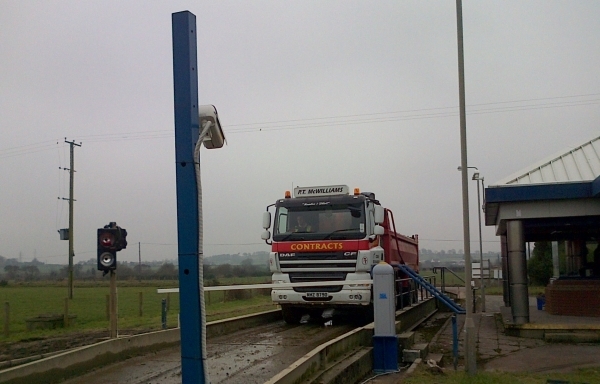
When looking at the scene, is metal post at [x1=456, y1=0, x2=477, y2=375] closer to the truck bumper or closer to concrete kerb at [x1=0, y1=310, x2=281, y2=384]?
the truck bumper

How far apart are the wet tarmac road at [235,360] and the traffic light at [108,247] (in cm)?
183

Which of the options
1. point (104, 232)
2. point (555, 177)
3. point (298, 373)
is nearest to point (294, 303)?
point (104, 232)

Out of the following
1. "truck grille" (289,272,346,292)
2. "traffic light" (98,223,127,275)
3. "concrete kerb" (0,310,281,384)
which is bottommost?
"concrete kerb" (0,310,281,384)

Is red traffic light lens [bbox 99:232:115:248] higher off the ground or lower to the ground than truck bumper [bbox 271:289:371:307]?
higher

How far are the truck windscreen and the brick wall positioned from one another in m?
9.08

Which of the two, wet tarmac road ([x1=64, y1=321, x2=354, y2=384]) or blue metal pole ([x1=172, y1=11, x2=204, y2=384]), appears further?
wet tarmac road ([x1=64, y1=321, x2=354, y2=384])

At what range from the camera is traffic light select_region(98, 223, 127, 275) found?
10.4 metres

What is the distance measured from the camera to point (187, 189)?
4.71 m

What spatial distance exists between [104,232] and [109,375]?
10.1ft

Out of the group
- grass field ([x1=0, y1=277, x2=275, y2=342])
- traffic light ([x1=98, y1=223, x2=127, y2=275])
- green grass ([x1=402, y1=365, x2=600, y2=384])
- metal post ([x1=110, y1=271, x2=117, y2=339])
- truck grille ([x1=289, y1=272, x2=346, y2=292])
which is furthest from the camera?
grass field ([x1=0, y1=277, x2=275, y2=342])

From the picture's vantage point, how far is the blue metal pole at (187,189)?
4.62m

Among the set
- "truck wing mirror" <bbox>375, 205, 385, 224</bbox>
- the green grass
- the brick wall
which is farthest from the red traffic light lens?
the brick wall

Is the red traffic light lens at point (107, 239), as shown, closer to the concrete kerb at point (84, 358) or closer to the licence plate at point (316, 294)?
the concrete kerb at point (84, 358)

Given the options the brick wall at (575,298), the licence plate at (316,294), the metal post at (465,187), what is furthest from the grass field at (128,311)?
the brick wall at (575,298)
